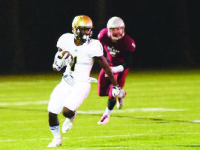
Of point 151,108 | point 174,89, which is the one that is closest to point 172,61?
point 174,89

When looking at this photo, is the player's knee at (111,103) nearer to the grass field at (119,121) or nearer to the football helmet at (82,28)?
the grass field at (119,121)

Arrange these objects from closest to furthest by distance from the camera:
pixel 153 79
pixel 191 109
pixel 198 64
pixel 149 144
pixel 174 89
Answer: pixel 149 144 → pixel 191 109 → pixel 174 89 → pixel 153 79 → pixel 198 64

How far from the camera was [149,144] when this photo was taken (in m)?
8.77

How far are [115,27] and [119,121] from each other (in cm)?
169

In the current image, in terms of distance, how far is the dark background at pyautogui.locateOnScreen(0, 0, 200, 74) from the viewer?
110ft

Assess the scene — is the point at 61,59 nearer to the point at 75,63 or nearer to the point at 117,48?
the point at 75,63

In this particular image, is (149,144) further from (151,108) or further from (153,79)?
(153,79)

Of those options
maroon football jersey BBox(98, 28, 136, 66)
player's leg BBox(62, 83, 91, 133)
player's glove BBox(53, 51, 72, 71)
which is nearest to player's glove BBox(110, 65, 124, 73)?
maroon football jersey BBox(98, 28, 136, 66)

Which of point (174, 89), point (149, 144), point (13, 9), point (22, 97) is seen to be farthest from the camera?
point (13, 9)

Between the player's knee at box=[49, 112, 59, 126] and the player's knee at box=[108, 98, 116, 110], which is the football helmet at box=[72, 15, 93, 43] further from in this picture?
the player's knee at box=[108, 98, 116, 110]

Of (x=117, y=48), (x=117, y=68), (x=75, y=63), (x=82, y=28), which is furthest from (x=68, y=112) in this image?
(x=117, y=48)

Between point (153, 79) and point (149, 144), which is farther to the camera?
point (153, 79)

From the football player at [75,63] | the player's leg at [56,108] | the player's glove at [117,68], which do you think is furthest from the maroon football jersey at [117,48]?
the player's leg at [56,108]

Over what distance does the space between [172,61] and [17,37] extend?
9.00 m
